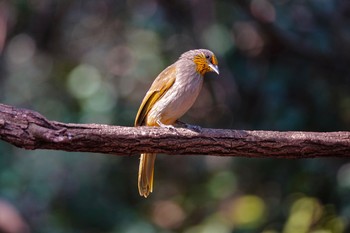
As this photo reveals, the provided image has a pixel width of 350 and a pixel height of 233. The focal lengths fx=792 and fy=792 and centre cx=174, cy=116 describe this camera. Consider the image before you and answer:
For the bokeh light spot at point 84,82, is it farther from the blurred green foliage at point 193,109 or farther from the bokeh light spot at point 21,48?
the bokeh light spot at point 21,48

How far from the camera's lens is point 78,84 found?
32.0 feet

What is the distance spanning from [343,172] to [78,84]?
3634mm

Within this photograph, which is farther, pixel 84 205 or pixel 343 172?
pixel 84 205

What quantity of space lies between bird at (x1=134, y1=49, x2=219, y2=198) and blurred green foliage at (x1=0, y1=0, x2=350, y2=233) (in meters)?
1.37

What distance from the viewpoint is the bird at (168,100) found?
6.30m

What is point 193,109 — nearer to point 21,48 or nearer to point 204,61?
point 21,48

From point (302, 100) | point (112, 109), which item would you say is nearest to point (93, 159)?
point (112, 109)

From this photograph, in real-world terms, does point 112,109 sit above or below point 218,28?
below

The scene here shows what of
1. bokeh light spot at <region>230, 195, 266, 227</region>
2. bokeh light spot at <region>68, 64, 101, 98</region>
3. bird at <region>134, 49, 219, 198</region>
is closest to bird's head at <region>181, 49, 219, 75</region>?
bird at <region>134, 49, 219, 198</region>

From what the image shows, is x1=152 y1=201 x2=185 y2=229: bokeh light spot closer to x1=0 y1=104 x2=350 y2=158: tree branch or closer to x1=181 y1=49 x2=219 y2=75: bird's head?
x1=181 y1=49 x2=219 y2=75: bird's head

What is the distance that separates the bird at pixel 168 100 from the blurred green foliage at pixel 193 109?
1.37m

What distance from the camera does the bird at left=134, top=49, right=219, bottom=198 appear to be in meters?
6.30

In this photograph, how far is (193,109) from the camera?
35.6 feet

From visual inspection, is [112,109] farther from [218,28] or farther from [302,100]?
[302,100]
